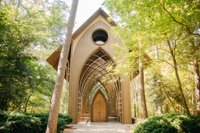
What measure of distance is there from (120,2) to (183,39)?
2.66 meters

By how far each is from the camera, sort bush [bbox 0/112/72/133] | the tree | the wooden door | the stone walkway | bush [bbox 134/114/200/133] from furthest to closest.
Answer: the wooden door → the stone walkway → bush [bbox 0/112/72/133] → bush [bbox 134/114/200/133] → the tree

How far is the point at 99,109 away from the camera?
20.2 meters

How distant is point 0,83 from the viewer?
945cm

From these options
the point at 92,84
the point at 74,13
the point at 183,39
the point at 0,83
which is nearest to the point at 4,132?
the point at 0,83

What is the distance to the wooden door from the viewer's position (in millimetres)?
19812

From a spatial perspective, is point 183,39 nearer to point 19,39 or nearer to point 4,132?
point 4,132

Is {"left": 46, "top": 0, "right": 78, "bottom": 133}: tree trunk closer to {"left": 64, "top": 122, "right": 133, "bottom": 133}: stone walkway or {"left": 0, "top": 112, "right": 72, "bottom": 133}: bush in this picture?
{"left": 0, "top": 112, "right": 72, "bottom": 133}: bush

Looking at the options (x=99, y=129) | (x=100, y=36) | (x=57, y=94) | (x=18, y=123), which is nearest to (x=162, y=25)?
(x=57, y=94)

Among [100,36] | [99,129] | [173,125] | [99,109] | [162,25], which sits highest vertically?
[100,36]

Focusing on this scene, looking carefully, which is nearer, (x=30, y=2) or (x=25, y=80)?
(x=25, y=80)

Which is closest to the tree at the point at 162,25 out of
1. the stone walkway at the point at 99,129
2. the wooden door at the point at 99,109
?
the stone walkway at the point at 99,129

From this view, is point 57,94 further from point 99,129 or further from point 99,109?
point 99,109

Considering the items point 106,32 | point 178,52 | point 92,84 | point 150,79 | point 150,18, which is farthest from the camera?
point 92,84

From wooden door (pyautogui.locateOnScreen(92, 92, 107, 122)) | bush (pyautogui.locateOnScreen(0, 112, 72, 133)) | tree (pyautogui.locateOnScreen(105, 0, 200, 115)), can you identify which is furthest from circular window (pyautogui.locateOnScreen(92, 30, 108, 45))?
bush (pyautogui.locateOnScreen(0, 112, 72, 133))
